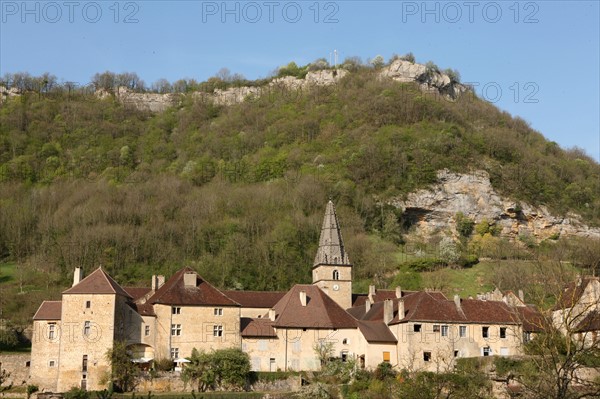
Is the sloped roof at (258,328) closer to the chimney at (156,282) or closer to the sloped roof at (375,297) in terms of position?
the chimney at (156,282)

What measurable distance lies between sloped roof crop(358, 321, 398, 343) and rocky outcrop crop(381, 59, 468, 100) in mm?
77701

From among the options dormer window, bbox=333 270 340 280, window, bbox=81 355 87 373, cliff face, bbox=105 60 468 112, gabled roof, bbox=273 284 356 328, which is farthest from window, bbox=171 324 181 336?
cliff face, bbox=105 60 468 112

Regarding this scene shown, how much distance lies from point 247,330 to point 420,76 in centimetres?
8295

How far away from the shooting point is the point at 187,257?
72.6 metres

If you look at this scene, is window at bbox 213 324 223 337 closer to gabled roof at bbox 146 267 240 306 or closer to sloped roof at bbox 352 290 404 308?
gabled roof at bbox 146 267 240 306

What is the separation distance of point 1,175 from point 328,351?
217 ft

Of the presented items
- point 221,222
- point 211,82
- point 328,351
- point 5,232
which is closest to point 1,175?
point 5,232

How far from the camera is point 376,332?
4819 centimetres

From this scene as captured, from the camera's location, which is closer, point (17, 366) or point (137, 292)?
point (17, 366)

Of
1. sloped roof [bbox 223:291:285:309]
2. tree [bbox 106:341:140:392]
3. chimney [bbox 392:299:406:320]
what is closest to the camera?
tree [bbox 106:341:140:392]

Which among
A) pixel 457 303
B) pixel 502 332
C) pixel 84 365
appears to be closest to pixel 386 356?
pixel 457 303

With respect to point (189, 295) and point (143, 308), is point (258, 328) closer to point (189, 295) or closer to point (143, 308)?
point (189, 295)

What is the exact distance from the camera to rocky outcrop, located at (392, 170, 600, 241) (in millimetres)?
93625

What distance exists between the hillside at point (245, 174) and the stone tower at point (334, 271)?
9.32m
